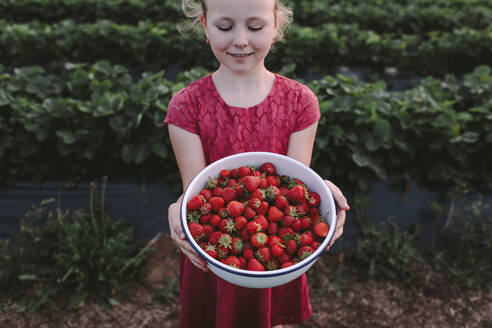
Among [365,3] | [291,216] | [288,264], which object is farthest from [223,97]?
[365,3]

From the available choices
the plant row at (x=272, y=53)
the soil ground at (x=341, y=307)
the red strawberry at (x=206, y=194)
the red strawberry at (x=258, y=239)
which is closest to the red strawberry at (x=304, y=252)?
the red strawberry at (x=258, y=239)

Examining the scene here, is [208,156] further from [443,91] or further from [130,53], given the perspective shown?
[130,53]

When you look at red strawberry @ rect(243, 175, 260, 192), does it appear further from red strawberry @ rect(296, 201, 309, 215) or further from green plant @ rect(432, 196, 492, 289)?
green plant @ rect(432, 196, 492, 289)

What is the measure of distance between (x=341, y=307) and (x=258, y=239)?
5.57ft

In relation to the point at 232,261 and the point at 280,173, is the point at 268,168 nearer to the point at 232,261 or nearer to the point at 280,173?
the point at 280,173

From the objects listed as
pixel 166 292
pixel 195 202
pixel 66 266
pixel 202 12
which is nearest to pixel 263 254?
pixel 195 202

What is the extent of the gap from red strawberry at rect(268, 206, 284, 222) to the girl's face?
0.44 meters

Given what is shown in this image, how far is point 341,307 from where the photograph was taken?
2.39 metres

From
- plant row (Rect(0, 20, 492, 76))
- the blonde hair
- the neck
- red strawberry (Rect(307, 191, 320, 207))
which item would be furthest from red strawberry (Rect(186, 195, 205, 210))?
plant row (Rect(0, 20, 492, 76))

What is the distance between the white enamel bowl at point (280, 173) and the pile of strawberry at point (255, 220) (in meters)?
0.02

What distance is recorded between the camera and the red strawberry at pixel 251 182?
3.45ft

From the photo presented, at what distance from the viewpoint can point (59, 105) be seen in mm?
2646

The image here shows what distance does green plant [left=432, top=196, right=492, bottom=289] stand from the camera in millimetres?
2498

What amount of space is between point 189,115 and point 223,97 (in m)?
0.14
